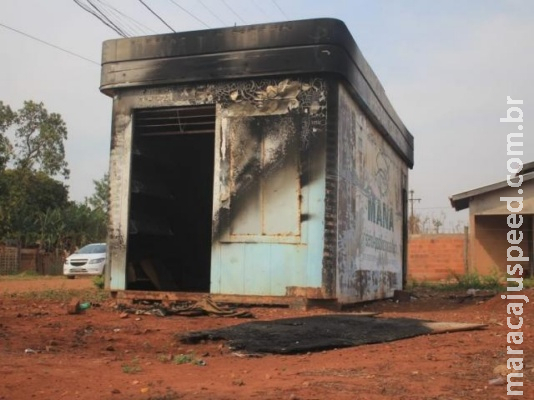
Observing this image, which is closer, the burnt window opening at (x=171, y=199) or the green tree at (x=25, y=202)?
the burnt window opening at (x=171, y=199)

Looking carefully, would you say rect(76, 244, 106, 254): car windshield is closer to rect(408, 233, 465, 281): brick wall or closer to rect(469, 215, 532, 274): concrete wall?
rect(408, 233, 465, 281): brick wall

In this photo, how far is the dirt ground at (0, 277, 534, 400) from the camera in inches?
160

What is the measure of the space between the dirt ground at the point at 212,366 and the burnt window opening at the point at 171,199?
10.7 ft

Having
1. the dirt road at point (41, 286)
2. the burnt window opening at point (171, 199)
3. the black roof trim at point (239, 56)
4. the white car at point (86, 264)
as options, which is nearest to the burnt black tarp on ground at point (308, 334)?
the black roof trim at point (239, 56)

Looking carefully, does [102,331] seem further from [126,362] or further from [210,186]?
[210,186]

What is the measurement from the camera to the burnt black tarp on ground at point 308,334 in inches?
236

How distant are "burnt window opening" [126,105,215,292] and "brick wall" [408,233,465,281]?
12.7m

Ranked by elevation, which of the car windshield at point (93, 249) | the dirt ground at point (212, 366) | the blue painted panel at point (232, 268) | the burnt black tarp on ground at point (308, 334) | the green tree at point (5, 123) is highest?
the green tree at point (5, 123)

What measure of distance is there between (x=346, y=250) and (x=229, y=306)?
2003 mm

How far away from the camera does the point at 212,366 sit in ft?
17.4

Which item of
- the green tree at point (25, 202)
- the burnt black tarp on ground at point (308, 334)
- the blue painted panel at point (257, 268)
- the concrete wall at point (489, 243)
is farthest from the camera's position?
the green tree at point (25, 202)

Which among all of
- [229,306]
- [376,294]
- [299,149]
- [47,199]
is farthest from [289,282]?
[47,199]

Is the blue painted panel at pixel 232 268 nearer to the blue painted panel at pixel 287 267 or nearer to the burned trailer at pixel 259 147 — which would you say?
the burned trailer at pixel 259 147

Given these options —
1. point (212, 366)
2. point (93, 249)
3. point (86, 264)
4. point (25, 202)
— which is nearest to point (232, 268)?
point (212, 366)
